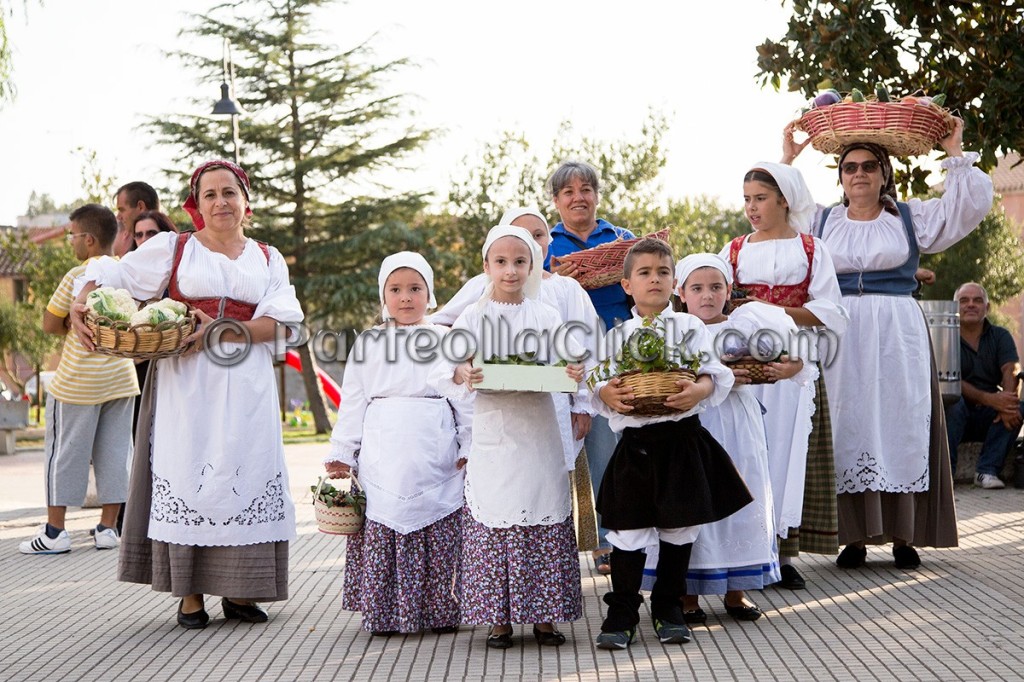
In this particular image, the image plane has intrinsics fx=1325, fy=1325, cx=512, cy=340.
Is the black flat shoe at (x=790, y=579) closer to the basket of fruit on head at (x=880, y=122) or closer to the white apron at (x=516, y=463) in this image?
the white apron at (x=516, y=463)

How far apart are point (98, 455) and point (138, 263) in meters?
3.79

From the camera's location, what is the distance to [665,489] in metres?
5.88

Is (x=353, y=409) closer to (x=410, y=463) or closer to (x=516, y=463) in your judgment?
(x=410, y=463)

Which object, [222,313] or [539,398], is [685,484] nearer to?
[539,398]

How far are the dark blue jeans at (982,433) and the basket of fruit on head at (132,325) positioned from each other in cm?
848

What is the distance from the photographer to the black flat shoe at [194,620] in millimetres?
6648

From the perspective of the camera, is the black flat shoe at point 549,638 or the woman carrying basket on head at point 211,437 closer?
the black flat shoe at point 549,638

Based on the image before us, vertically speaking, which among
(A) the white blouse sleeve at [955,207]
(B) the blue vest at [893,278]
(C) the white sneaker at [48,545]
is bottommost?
(C) the white sneaker at [48,545]

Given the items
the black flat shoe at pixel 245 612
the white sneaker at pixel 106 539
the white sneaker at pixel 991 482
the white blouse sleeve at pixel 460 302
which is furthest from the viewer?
the white sneaker at pixel 991 482

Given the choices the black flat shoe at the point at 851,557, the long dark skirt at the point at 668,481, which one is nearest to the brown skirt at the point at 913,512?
the black flat shoe at the point at 851,557

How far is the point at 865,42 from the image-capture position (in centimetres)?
939

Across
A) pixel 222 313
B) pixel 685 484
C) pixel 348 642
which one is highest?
pixel 222 313

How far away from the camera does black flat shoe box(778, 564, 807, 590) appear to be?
736 centimetres

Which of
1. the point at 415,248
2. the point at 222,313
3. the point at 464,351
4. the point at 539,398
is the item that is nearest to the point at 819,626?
the point at 539,398
